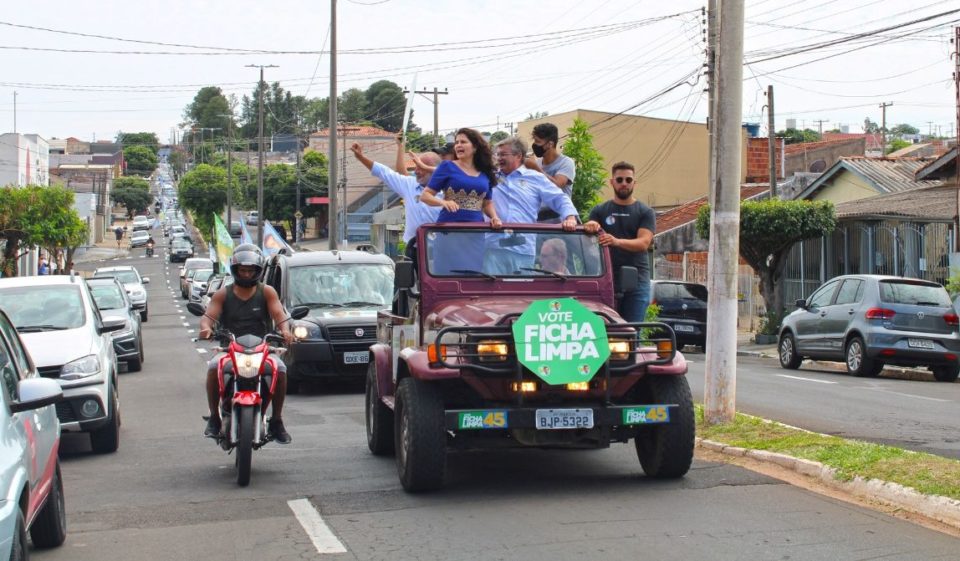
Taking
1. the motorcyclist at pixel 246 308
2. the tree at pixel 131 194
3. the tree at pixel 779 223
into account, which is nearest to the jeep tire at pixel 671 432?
the motorcyclist at pixel 246 308

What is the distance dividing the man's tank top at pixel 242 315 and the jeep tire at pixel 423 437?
1.96m

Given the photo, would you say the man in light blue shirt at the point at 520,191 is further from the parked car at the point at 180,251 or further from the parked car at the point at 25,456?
the parked car at the point at 180,251

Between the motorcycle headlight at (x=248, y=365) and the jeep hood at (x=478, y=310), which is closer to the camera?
the jeep hood at (x=478, y=310)

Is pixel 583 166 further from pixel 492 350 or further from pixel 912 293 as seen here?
pixel 492 350

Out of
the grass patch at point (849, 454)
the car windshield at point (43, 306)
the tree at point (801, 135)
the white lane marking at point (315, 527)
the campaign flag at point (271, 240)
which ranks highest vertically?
the tree at point (801, 135)

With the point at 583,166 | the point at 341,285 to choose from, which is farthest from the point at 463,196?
the point at 583,166

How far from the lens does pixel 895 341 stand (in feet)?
62.6

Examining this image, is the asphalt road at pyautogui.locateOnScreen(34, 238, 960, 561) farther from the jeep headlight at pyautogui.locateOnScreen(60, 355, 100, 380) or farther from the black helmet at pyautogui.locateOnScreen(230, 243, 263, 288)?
Answer: the black helmet at pyautogui.locateOnScreen(230, 243, 263, 288)

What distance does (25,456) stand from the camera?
570 centimetres

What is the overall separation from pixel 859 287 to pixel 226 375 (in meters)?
13.8

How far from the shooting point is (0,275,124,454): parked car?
36.1 ft

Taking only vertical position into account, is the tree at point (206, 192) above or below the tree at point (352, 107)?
below

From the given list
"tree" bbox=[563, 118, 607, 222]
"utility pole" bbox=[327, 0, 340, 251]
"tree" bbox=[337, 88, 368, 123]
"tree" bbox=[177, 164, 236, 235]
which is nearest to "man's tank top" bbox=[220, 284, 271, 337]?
"tree" bbox=[563, 118, 607, 222]

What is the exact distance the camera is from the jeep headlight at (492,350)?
7.88 m
